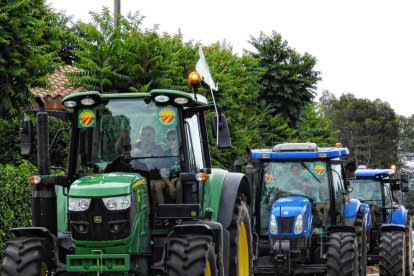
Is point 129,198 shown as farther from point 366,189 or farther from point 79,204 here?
point 366,189

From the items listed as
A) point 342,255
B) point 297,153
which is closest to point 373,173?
point 297,153

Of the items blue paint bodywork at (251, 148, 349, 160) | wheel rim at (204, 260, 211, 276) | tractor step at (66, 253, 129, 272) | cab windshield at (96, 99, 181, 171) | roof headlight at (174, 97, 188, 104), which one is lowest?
wheel rim at (204, 260, 211, 276)

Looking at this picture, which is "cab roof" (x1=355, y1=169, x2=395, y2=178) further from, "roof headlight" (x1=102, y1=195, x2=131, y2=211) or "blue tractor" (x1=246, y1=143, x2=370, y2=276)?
"roof headlight" (x1=102, y1=195, x2=131, y2=211)

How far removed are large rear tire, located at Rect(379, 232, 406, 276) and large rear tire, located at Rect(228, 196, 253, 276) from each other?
568 centimetres

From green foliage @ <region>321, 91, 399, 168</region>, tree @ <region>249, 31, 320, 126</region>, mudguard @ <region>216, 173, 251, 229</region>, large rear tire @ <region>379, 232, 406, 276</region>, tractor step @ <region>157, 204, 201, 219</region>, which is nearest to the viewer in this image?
tractor step @ <region>157, 204, 201, 219</region>

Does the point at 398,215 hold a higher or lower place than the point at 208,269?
lower

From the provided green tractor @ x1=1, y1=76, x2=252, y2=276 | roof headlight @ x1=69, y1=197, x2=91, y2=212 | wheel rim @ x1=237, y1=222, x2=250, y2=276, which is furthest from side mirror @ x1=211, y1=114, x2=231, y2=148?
roof headlight @ x1=69, y1=197, x2=91, y2=212

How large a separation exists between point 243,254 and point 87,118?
3.00 meters

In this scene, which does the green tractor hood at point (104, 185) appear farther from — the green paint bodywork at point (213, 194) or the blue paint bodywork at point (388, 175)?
the blue paint bodywork at point (388, 175)

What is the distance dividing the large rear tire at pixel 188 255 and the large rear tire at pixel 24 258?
4.25ft

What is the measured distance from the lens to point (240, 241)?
11508 millimetres

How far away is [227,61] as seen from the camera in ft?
93.6

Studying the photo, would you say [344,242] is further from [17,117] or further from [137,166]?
[17,117]

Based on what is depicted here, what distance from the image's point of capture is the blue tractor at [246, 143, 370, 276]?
13883 millimetres
